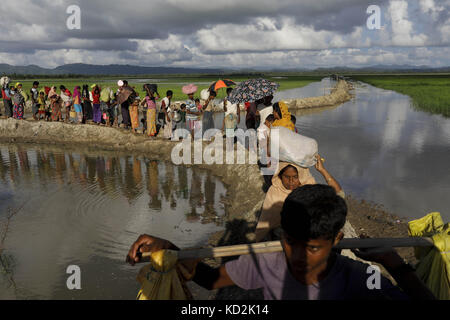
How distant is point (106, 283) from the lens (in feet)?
14.1

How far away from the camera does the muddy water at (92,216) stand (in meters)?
4.39

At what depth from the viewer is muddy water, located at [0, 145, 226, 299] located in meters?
4.39


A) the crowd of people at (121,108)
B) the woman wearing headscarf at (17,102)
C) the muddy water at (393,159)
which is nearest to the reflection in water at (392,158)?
the muddy water at (393,159)

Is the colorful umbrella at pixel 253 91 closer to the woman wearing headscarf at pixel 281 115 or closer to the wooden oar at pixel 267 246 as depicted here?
the woman wearing headscarf at pixel 281 115

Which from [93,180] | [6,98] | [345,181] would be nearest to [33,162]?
[93,180]

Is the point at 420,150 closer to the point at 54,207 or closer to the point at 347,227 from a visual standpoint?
the point at 347,227

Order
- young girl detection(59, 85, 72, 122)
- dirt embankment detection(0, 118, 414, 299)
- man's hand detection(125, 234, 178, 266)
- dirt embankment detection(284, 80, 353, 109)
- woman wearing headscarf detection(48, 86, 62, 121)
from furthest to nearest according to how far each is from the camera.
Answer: dirt embankment detection(284, 80, 353, 109), woman wearing headscarf detection(48, 86, 62, 121), young girl detection(59, 85, 72, 122), dirt embankment detection(0, 118, 414, 299), man's hand detection(125, 234, 178, 266)

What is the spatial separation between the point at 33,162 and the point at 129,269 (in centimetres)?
774

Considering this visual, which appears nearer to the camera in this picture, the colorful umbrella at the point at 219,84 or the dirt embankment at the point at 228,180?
the dirt embankment at the point at 228,180

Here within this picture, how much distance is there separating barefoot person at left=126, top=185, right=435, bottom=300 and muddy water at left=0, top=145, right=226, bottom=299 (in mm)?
3136

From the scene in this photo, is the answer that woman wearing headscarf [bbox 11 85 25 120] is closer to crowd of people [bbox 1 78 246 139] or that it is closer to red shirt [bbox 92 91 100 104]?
crowd of people [bbox 1 78 246 139]

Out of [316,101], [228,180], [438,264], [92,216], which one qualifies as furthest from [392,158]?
[316,101]

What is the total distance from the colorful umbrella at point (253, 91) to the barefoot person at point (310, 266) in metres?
5.16

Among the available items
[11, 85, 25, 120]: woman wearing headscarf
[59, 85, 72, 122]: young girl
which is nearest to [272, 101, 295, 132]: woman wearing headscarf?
[59, 85, 72, 122]: young girl
